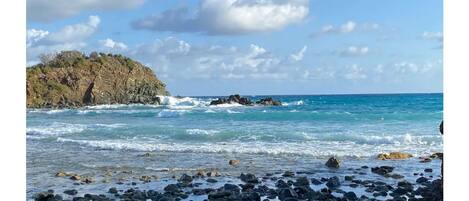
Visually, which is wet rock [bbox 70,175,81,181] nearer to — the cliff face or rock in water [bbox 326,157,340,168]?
rock in water [bbox 326,157,340,168]

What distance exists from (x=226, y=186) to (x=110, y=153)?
25.5 feet

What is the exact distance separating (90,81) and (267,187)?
216 ft

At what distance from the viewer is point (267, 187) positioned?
35.2 ft

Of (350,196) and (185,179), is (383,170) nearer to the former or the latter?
(350,196)

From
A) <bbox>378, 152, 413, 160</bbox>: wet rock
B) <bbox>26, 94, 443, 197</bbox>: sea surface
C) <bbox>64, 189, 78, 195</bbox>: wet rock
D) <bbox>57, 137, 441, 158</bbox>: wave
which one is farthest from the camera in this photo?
<bbox>57, 137, 441, 158</bbox>: wave

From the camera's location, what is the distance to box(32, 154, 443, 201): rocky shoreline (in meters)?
9.73

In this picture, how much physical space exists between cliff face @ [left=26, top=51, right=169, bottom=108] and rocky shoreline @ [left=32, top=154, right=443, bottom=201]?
→ 58.0 meters

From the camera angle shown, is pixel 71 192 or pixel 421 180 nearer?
pixel 71 192

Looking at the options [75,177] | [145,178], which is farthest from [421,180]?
[75,177]

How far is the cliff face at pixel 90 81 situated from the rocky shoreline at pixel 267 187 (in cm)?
5796

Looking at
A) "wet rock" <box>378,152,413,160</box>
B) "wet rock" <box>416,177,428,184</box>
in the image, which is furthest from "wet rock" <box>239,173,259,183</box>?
"wet rock" <box>378,152,413,160</box>

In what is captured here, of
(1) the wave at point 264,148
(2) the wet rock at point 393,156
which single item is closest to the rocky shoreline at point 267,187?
(2) the wet rock at point 393,156

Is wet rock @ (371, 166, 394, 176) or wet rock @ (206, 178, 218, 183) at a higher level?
wet rock @ (371, 166, 394, 176)
